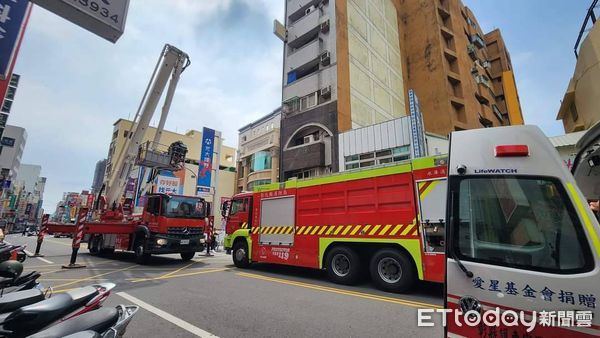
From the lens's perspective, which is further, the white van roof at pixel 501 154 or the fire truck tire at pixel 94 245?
the fire truck tire at pixel 94 245

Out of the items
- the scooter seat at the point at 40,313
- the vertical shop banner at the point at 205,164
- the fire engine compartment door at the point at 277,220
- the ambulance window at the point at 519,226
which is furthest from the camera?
the vertical shop banner at the point at 205,164

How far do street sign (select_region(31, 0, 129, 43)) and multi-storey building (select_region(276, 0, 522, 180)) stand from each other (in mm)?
17139

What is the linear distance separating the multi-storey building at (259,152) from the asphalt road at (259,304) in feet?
85.3

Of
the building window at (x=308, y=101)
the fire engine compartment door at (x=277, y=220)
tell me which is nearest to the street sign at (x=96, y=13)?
the fire engine compartment door at (x=277, y=220)

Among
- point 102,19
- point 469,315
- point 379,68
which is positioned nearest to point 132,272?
point 102,19

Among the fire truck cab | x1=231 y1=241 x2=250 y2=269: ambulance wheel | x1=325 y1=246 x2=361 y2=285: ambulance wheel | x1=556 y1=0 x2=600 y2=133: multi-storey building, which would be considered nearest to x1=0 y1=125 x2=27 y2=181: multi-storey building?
the fire truck cab

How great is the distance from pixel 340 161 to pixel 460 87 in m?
19.6

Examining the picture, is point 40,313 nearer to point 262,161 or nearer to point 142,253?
point 142,253

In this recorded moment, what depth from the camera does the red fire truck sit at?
6211 mm

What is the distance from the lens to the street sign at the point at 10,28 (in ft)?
27.9

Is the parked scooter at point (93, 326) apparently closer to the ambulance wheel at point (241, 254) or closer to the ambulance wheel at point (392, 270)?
the ambulance wheel at point (392, 270)

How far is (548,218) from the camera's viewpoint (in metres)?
2.10

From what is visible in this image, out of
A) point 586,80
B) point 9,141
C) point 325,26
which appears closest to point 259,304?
point 586,80

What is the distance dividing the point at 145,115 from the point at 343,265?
444 inches
